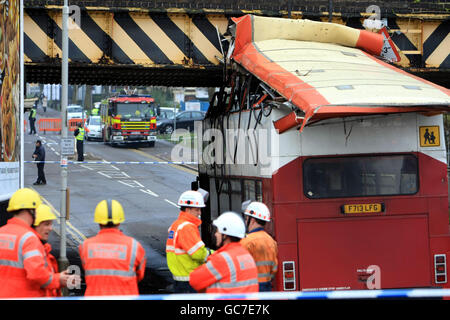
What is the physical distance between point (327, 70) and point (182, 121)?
47.5 m

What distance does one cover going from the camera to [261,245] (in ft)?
29.7

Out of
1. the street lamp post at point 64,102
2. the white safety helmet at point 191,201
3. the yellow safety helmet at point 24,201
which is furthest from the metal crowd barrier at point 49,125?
the yellow safety helmet at point 24,201

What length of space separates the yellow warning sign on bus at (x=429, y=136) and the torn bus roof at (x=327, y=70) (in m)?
0.59

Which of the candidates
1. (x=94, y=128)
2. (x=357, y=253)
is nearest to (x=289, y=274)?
(x=357, y=253)

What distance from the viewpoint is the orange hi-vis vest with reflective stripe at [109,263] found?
723 cm

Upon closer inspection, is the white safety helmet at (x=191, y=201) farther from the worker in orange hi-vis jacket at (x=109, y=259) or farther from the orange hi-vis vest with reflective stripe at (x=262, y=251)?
the worker in orange hi-vis jacket at (x=109, y=259)

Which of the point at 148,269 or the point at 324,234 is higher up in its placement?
the point at 324,234

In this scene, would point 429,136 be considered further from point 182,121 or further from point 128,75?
point 182,121

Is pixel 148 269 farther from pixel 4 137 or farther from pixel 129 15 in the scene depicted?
pixel 4 137

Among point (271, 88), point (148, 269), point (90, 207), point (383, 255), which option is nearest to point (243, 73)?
point (271, 88)

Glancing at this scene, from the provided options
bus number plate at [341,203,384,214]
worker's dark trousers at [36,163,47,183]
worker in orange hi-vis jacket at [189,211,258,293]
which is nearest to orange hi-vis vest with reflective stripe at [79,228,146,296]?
worker in orange hi-vis jacket at [189,211,258,293]

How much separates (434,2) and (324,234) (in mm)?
7749

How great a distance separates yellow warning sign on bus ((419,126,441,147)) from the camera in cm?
1084
